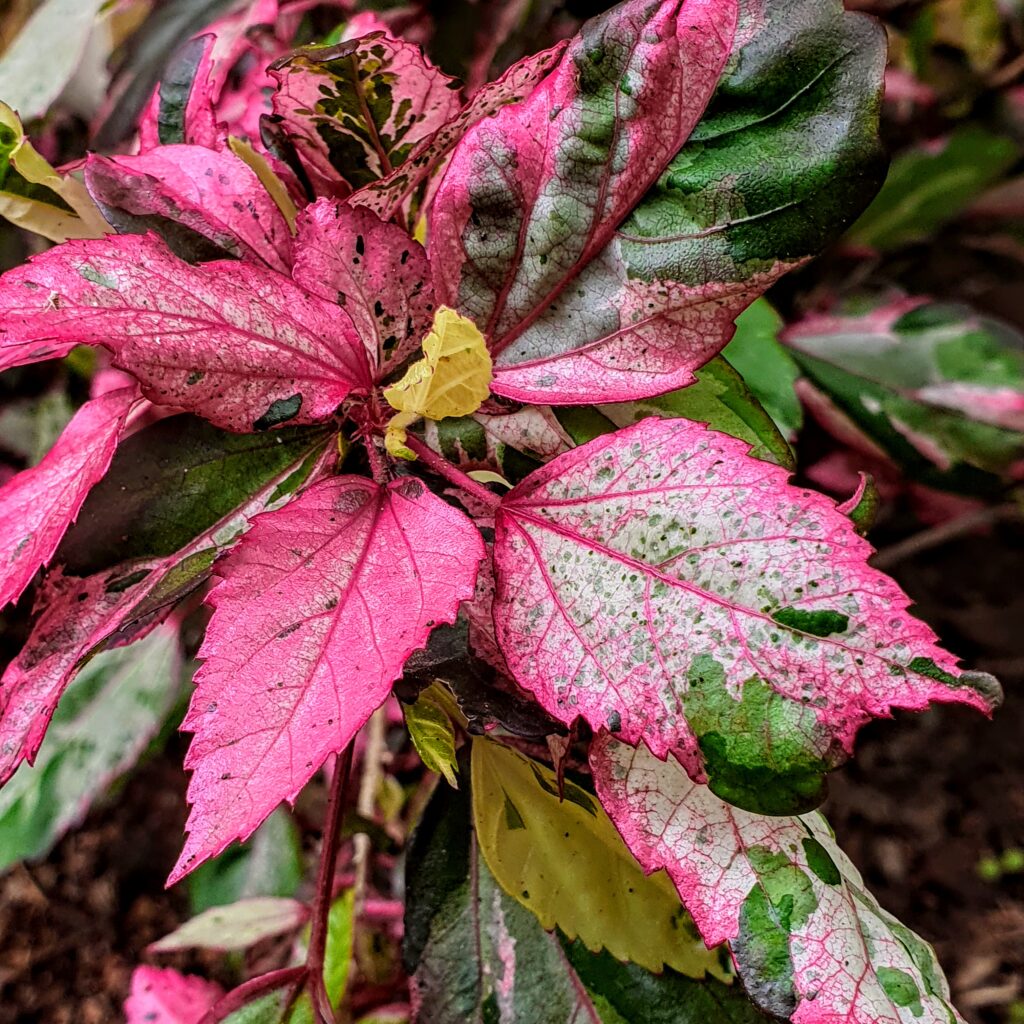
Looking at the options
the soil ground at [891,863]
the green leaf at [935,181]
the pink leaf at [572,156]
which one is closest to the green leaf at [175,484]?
the pink leaf at [572,156]

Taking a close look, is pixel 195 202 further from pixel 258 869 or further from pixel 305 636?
pixel 258 869

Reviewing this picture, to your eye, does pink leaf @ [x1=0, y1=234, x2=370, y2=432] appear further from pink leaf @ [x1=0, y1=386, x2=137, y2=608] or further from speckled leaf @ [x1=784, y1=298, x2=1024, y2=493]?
speckled leaf @ [x1=784, y1=298, x2=1024, y2=493]

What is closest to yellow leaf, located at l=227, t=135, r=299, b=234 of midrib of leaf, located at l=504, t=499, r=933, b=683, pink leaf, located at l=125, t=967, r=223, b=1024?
midrib of leaf, located at l=504, t=499, r=933, b=683

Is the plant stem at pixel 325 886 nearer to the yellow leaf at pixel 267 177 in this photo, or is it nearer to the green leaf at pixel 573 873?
the green leaf at pixel 573 873

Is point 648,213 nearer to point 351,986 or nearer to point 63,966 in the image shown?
point 351,986

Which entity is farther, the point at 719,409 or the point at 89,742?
the point at 89,742

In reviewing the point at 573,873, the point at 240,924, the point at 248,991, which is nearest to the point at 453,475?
the point at 573,873

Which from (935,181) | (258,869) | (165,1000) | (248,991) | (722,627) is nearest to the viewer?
(722,627)

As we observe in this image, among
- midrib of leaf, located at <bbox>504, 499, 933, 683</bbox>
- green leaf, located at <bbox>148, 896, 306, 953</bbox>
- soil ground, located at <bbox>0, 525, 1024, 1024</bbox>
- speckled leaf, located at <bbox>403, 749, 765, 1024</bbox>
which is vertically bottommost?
soil ground, located at <bbox>0, 525, 1024, 1024</bbox>
